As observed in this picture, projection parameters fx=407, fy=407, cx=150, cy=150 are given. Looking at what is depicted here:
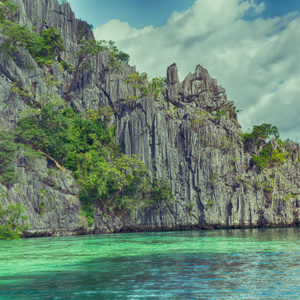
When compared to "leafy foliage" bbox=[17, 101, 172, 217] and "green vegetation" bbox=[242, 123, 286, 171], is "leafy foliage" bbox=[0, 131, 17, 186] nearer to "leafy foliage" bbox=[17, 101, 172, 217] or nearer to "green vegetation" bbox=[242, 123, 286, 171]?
"leafy foliage" bbox=[17, 101, 172, 217]

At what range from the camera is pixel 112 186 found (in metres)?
55.7

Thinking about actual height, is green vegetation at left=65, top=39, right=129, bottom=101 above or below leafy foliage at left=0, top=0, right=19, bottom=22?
below

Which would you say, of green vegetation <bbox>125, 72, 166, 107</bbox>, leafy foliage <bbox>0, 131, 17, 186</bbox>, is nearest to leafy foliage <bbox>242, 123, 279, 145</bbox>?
green vegetation <bbox>125, 72, 166, 107</bbox>

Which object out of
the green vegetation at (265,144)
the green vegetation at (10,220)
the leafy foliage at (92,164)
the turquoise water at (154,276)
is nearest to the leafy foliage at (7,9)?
the leafy foliage at (92,164)

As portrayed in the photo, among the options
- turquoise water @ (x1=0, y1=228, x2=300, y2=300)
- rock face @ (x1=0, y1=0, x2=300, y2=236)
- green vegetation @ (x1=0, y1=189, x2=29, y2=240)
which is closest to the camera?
turquoise water @ (x1=0, y1=228, x2=300, y2=300)

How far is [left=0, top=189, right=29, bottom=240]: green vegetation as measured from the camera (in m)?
43.6

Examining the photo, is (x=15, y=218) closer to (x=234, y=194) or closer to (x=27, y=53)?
(x=27, y=53)

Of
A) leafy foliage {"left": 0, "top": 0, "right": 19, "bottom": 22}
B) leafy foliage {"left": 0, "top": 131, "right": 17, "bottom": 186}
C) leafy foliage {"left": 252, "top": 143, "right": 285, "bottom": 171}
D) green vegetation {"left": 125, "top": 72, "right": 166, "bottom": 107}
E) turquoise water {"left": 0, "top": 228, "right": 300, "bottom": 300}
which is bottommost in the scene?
turquoise water {"left": 0, "top": 228, "right": 300, "bottom": 300}

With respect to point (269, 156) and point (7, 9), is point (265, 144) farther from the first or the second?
point (7, 9)

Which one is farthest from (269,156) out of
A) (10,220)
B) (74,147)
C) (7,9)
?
(7,9)

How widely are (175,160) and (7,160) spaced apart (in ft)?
80.1

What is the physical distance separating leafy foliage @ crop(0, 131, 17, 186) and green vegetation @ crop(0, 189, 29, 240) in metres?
1.72

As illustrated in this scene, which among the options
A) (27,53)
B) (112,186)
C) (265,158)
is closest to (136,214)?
(112,186)

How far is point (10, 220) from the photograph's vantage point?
4459cm
